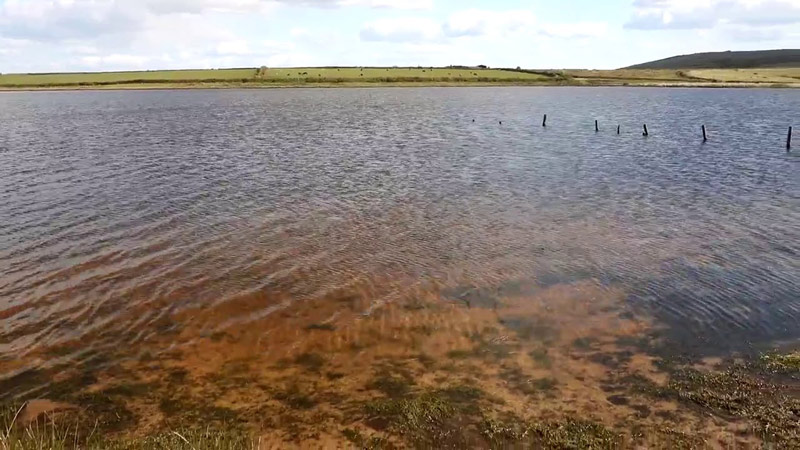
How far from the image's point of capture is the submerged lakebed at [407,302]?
1188 centimetres

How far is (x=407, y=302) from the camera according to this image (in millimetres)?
17828

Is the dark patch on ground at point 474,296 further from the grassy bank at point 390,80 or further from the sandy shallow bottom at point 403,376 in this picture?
the grassy bank at point 390,80

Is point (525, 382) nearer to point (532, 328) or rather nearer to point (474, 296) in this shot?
point (532, 328)

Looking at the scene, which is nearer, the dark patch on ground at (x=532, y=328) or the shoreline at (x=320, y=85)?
the dark patch on ground at (x=532, y=328)

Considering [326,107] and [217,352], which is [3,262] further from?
[326,107]

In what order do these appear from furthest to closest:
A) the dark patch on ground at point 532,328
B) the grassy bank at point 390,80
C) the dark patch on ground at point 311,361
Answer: the grassy bank at point 390,80 < the dark patch on ground at point 532,328 < the dark patch on ground at point 311,361

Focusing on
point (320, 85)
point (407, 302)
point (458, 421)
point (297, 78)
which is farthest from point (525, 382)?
point (297, 78)

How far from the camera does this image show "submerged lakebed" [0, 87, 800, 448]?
11.9 m

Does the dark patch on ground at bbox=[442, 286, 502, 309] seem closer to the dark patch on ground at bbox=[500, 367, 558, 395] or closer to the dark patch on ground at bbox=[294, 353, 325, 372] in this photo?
the dark patch on ground at bbox=[500, 367, 558, 395]

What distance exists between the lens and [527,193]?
110 feet

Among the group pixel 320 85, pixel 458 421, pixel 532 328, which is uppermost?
pixel 320 85

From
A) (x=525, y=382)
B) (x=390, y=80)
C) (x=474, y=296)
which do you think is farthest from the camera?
(x=390, y=80)

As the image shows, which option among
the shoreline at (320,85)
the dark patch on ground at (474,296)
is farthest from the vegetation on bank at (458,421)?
the shoreline at (320,85)

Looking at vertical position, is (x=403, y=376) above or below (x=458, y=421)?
below
